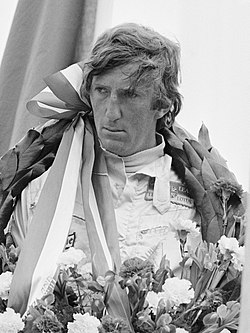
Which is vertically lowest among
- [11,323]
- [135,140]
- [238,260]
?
[11,323]

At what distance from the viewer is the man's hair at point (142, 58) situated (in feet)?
4.36

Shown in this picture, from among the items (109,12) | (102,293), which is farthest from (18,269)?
(109,12)

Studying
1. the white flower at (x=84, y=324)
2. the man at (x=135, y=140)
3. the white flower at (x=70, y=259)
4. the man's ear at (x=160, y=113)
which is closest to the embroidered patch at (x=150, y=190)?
the man at (x=135, y=140)

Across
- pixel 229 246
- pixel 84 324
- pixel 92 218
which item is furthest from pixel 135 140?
pixel 84 324

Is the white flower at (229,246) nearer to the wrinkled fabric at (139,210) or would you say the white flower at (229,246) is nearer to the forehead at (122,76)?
the wrinkled fabric at (139,210)

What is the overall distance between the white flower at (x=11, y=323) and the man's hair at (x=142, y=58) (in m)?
0.43

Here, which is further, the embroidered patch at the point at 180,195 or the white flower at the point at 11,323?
the embroidered patch at the point at 180,195

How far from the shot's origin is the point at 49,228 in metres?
1.29

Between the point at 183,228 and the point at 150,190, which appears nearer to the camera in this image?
the point at 183,228

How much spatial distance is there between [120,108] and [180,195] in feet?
0.62

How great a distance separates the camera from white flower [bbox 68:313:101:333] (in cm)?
107

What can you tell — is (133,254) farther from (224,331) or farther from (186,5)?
(186,5)

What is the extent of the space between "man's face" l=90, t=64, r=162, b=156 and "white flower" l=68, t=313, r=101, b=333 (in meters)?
0.36

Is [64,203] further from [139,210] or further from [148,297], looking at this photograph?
[148,297]
